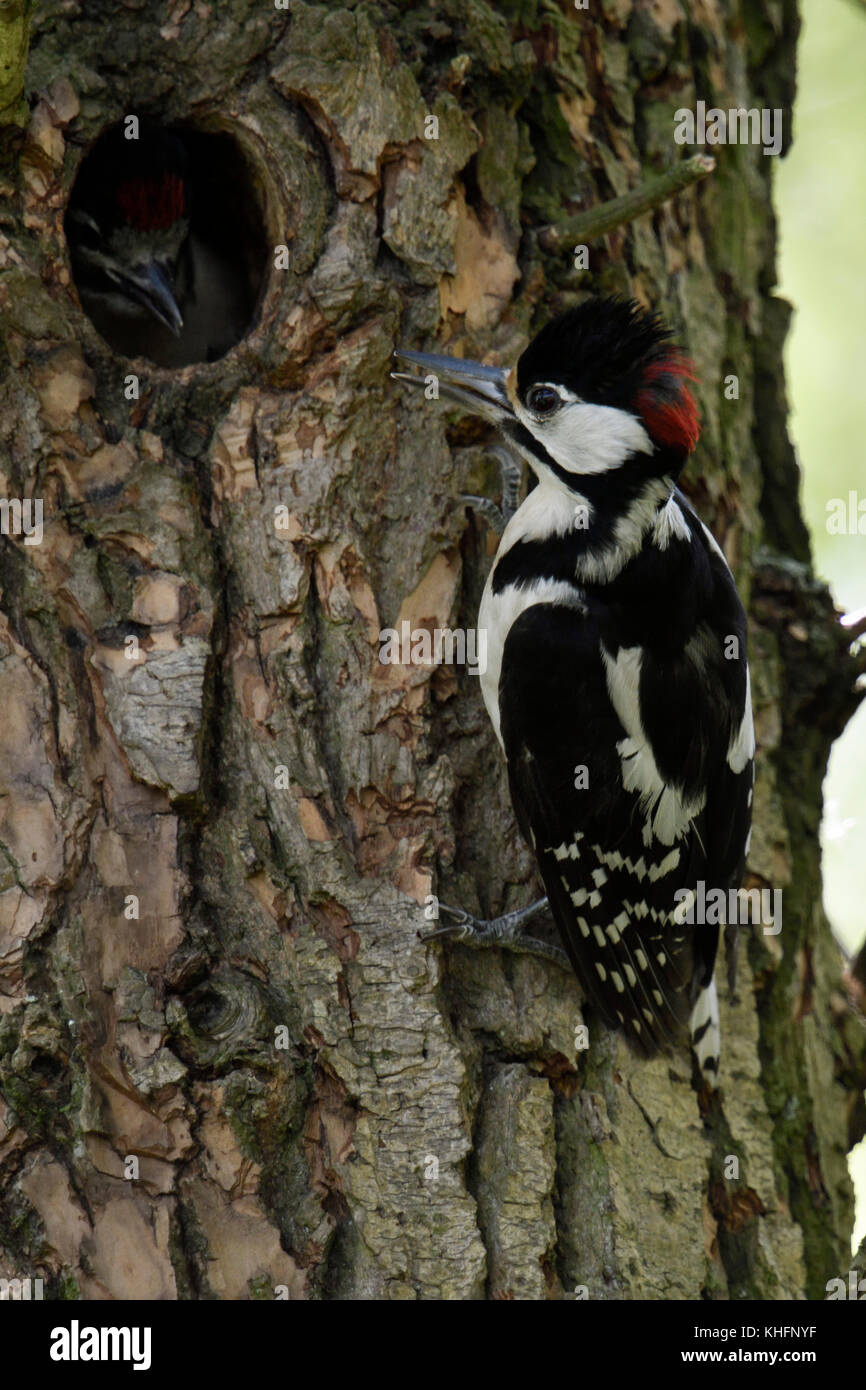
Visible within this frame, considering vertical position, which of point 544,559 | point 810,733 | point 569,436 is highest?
point 569,436

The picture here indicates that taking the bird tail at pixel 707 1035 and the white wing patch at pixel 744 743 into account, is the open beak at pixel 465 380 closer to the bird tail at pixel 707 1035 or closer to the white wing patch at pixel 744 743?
the white wing patch at pixel 744 743

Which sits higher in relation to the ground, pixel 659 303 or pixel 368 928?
pixel 659 303

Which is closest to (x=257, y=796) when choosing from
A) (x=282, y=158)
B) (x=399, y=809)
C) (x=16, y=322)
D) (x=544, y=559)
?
(x=399, y=809)

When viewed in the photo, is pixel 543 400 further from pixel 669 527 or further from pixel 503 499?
pixel 669 527

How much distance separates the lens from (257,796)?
238cm

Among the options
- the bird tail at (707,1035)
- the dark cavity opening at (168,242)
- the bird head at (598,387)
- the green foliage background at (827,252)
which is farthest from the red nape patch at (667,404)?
the green foliage background at (827,252)

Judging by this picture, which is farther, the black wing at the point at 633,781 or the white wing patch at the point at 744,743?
the white wing patch at the point at 744,743

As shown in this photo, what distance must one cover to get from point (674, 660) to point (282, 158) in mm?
1202

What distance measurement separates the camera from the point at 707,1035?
269 centimetres

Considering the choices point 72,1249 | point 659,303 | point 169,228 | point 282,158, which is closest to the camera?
point 72,1249

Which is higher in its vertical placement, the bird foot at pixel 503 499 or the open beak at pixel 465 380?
the open beak at pixel 465 380

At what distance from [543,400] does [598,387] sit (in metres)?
0.11

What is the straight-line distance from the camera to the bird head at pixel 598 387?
2559 millimetres
